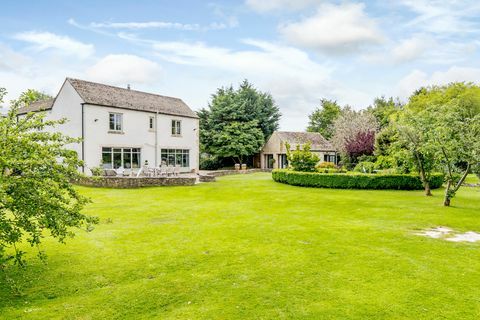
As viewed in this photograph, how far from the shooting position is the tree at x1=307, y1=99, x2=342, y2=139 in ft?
216

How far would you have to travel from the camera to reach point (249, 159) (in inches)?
2042

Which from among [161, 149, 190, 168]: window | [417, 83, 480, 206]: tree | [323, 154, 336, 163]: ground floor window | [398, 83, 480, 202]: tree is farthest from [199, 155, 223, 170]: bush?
[417, 83, 480, 206]: tree

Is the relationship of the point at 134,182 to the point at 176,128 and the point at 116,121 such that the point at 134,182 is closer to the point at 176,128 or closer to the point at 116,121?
the point at 116,121

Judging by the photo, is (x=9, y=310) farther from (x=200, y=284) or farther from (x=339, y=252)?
(x=339, y=252)

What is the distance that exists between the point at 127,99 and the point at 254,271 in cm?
2876

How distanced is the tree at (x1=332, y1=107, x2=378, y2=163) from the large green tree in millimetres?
11314

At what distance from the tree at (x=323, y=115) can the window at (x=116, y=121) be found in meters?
41.5

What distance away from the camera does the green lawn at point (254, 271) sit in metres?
5.44

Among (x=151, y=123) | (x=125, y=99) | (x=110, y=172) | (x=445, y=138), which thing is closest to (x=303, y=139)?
(x=151, y=123)

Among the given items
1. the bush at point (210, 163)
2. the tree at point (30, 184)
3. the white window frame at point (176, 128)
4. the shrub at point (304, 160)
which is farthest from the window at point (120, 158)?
the tree at point (30, 184)

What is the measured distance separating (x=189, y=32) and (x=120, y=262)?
16327 mm

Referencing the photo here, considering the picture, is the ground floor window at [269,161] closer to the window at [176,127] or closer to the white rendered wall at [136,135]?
the white rendered wall at [136,135]

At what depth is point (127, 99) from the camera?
32500mm

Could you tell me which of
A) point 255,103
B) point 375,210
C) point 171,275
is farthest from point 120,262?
point 255,103
